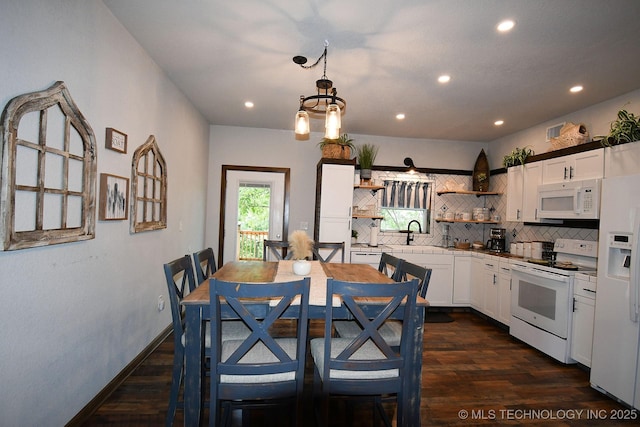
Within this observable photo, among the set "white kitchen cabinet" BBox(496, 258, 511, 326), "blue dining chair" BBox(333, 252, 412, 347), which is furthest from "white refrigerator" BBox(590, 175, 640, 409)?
"blue dining chair" BBox(333, 252, 412, 347)

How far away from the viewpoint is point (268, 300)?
1.80 meters

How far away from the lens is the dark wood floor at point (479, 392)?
216 cm

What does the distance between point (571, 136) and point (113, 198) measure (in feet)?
14.7

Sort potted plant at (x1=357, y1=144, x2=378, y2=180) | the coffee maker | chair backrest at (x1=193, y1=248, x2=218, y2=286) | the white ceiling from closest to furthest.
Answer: the white ceiling, chair backrest at (x1=193, y1=248, x2=218, y2=286), the coffee maker, potted plant at (x1=357, y1=144, x2=378, y2=180)

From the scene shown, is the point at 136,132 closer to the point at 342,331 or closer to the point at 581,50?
the point at 342,331

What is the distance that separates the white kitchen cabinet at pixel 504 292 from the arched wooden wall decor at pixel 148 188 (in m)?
3.97

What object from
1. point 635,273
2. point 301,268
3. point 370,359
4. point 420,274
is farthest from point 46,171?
point 635,273

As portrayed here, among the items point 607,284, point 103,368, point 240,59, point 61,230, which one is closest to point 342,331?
Answer: point 103,368

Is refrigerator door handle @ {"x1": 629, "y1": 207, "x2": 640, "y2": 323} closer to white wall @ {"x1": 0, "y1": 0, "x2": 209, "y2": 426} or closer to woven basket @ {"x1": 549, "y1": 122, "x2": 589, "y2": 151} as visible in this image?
woven basket @ {"x1": 549, "y1": 122, "x2": 589, "y2": 151}

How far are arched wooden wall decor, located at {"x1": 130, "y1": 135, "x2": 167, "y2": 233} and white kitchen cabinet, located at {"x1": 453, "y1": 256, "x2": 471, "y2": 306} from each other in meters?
3.87

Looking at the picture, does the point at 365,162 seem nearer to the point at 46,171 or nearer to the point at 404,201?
the point at 404,201

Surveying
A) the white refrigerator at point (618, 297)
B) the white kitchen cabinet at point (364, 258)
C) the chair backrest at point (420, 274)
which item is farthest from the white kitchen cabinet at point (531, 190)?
the chair backrest at point (420, 274)

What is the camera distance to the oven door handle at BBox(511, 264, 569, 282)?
3096 mm

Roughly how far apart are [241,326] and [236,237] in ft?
9.77
